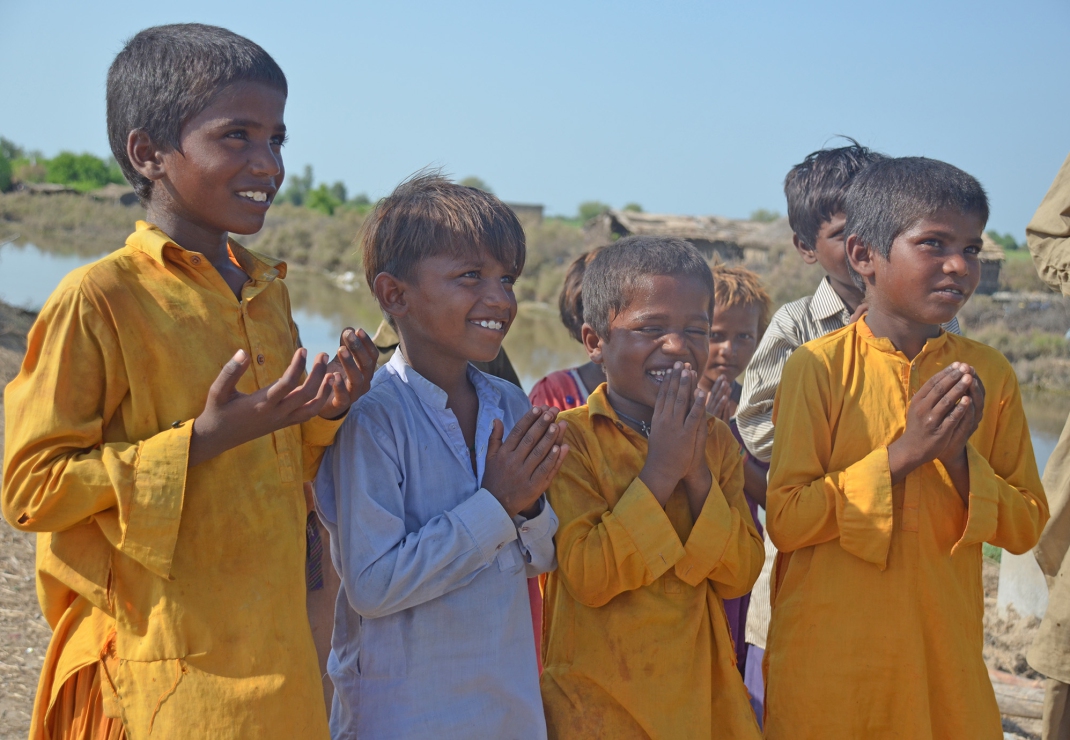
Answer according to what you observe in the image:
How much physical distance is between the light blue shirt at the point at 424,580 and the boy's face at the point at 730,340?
5.19 feet

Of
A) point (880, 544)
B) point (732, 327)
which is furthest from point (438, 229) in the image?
point (732, 327)

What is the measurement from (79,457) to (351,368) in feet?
1.68

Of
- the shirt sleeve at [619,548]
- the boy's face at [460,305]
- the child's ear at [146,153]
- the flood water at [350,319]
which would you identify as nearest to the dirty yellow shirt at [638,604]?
the shirt sleeve at [619,548]

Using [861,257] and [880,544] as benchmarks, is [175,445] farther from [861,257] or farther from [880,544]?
[861,257]

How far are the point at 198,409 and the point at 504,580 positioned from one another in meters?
0.77

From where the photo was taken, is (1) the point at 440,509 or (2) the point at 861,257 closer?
(1) the point at 440,509

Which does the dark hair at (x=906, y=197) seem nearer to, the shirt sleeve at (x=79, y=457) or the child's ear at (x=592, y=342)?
the child's ear at (x=592, y=342)

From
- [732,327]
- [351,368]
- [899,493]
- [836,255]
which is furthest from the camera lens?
[732,327]

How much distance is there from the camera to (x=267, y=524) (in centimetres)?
184

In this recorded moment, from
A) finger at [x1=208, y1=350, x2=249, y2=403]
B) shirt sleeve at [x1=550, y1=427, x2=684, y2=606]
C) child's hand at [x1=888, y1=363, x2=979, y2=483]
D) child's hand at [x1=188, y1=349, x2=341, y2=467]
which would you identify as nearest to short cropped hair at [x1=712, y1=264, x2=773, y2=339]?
child's hand at [x1=888, y1=363, x2=979, y2=483]

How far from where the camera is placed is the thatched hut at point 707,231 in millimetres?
25203

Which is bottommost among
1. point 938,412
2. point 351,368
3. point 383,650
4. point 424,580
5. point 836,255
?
point 383,650

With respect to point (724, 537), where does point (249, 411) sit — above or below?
above

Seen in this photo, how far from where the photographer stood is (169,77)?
1.89 meters
